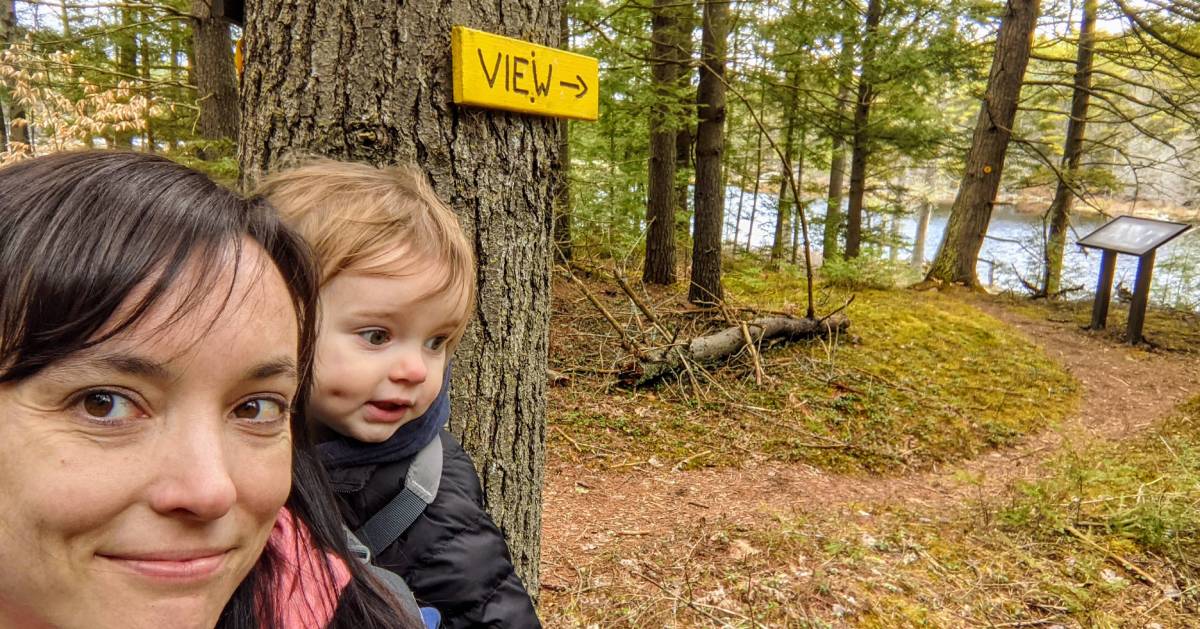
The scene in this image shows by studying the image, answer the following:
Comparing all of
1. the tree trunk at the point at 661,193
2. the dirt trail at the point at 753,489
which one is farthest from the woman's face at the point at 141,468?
the tree trunk at the point at 661,193

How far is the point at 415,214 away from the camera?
4.36 ft

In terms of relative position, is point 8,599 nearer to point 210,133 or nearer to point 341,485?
point 341,485

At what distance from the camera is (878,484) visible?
4391 mm

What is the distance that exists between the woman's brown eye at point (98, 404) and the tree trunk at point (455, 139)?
3.32 feet

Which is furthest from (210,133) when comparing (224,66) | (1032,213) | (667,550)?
(1032,213)

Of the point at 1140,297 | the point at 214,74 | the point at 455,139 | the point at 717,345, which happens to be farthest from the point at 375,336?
the point at 1140,297

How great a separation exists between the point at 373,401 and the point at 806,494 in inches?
137

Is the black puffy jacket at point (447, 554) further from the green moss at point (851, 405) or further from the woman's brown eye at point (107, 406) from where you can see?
the green moss at point (851, 405)

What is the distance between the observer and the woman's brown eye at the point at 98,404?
2.23ft

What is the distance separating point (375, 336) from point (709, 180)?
6.79m

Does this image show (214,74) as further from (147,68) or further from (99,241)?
(99,241)

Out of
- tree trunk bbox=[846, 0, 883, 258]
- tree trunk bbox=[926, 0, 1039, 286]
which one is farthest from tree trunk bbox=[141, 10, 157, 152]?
tree trunk bbox=[926, 0, 1039, 286]

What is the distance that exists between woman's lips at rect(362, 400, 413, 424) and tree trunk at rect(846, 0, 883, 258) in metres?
10.3

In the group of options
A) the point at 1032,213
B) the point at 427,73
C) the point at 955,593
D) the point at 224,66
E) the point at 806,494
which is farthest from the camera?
the point at 1032,213
